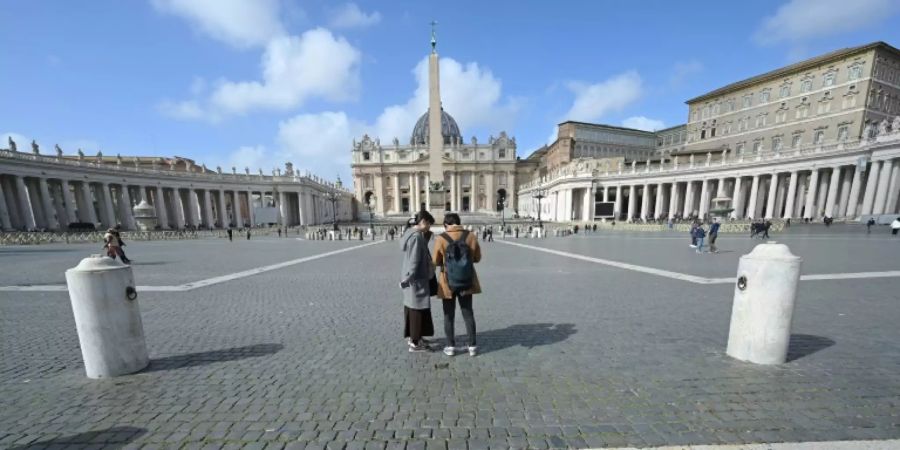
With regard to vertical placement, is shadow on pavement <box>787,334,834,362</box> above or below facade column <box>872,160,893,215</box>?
below

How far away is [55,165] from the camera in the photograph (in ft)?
110

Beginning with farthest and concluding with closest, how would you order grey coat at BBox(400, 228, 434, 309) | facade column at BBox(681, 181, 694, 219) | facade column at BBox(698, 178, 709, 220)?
1. facade column at BBox(681, 181, 694, 219)
2. facade column at BBox(698, 178, 709, 220)
3. grey coat at BBox(400, 228, 434, 309)

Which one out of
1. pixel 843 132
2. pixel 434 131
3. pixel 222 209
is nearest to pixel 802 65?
pixel 843 132

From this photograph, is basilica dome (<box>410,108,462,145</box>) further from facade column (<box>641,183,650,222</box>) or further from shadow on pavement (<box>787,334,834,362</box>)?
shadow on pavement (<box>787,334,834,362</box>)

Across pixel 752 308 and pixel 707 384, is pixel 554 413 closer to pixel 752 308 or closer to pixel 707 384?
pixel 707 384

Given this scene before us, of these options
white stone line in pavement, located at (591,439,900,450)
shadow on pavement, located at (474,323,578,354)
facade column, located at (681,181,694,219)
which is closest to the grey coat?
shadow on pavement, located at (474,323,578,354)

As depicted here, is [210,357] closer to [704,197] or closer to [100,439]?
[100,439]

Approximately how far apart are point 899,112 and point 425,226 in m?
69.6

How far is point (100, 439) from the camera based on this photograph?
2418mm

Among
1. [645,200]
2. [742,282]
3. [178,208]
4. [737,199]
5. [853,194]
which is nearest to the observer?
[742,282]

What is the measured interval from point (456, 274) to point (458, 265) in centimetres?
11

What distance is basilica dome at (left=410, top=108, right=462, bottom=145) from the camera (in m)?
87.2

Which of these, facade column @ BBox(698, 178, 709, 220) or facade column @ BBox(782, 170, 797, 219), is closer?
facade column @ BBox(782, 170, 797, 219)

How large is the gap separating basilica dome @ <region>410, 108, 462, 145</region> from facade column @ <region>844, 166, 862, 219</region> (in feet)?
227
